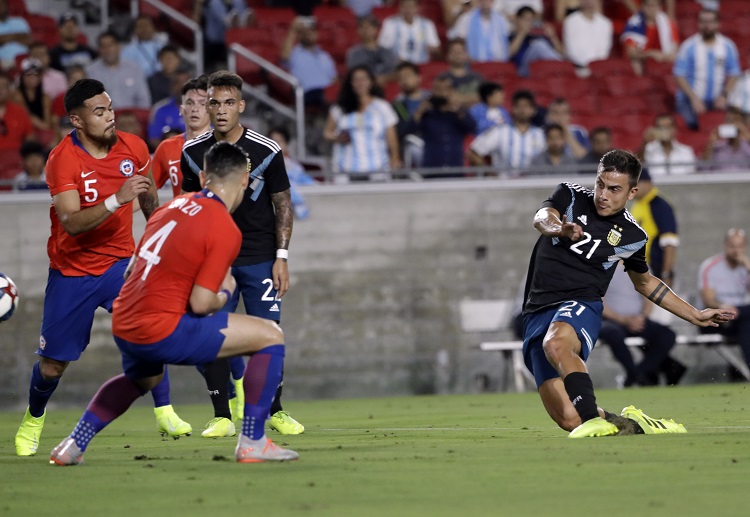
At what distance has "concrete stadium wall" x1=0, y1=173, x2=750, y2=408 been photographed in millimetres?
15703

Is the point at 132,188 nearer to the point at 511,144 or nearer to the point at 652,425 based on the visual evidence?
the point at 652,425

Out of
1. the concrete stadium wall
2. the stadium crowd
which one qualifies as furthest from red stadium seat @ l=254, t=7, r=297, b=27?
the concrete stadium wall

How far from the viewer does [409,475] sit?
6.22 metres

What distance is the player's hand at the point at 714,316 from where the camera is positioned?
327 inches

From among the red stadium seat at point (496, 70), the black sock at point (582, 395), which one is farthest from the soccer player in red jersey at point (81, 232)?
the red stadium seat at point (496, 70)

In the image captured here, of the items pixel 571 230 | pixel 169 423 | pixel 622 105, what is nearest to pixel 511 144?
pixel 622 105

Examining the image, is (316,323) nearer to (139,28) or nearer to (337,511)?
(139,28)

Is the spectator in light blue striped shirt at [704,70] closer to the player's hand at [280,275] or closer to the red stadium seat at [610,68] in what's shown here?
the red stadium seat at [610,68]

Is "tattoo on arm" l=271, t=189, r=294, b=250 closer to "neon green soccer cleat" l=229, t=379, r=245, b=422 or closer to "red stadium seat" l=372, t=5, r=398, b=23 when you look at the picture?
"neon green soccer cleat" l=229, t=379, r=245, b=422

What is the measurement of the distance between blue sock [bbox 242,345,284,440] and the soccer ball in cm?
248

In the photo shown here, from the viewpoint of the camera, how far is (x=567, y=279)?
8.75 m

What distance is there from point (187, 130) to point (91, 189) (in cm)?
144

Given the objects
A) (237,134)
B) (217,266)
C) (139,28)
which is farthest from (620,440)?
(139,28)

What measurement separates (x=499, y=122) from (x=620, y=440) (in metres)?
8.93
